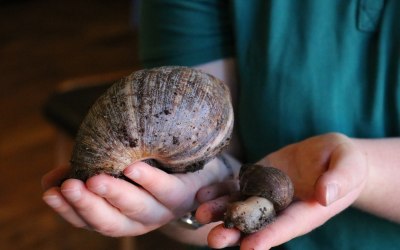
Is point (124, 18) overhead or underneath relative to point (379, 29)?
underneath

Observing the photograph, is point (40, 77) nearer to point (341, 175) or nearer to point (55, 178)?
point (55, 178)

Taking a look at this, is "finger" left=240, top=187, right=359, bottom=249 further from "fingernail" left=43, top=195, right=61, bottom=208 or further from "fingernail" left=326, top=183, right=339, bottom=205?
"fingernail" left=43, top=195, right=61, bottom=208

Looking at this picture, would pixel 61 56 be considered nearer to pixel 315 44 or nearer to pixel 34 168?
pixel 34 168

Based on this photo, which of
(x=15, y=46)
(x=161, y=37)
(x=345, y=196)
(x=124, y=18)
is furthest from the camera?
(x=124, y=18)

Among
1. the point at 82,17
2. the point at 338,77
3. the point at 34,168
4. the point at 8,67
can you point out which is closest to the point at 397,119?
the point at 338,77

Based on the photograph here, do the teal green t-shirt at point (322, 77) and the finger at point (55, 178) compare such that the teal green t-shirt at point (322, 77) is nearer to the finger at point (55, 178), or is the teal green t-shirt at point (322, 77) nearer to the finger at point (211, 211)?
the finger at point (211, 211)

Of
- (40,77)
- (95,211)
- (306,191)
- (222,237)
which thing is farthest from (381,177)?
(40,77)
